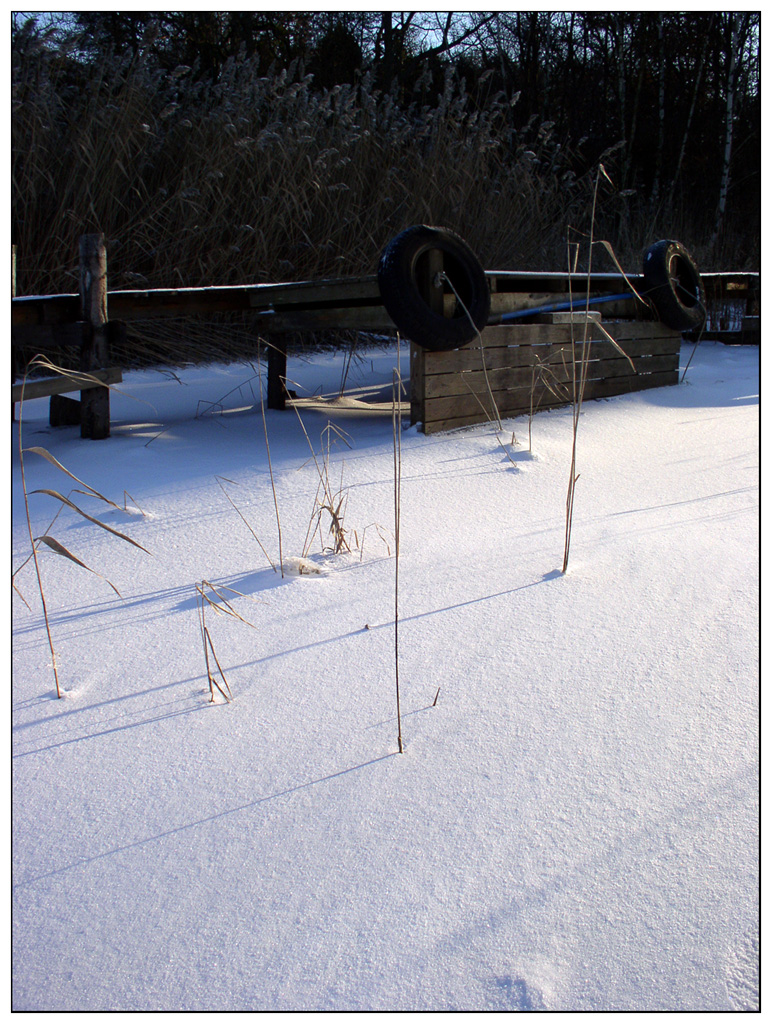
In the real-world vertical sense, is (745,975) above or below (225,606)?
below

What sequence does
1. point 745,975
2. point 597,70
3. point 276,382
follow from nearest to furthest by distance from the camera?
point 745,975, point 276,382, point 597,70

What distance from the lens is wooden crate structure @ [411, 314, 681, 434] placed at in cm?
356

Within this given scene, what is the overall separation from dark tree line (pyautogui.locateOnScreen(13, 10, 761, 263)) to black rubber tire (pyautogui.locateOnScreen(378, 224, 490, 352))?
890 cm

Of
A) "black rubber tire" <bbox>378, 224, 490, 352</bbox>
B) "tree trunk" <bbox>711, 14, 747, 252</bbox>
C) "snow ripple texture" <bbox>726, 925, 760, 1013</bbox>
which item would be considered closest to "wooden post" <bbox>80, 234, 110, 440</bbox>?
"black rubber tire" <bbox>378, 224, 490, 352</bbox>

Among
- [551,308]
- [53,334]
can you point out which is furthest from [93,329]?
[551,308]

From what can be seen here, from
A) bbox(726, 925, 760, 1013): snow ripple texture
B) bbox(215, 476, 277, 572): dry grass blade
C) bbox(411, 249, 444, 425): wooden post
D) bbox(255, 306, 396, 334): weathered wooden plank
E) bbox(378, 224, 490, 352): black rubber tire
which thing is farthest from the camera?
bbox(255, 306, 396, 334): weathered wooden plank

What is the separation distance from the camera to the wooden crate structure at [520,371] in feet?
11.7

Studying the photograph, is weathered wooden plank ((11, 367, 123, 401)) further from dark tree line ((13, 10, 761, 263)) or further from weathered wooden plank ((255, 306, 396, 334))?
dark tree line ((13, 10, 761, 263))

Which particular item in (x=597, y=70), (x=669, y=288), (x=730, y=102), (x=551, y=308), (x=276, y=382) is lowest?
(x=276, y=382)

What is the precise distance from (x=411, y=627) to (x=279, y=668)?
1.10 feet

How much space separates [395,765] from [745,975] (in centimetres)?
57

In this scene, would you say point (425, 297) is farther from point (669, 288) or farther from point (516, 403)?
point (669, 288)

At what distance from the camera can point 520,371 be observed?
397 centimetres

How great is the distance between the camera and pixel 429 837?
1.10 m
